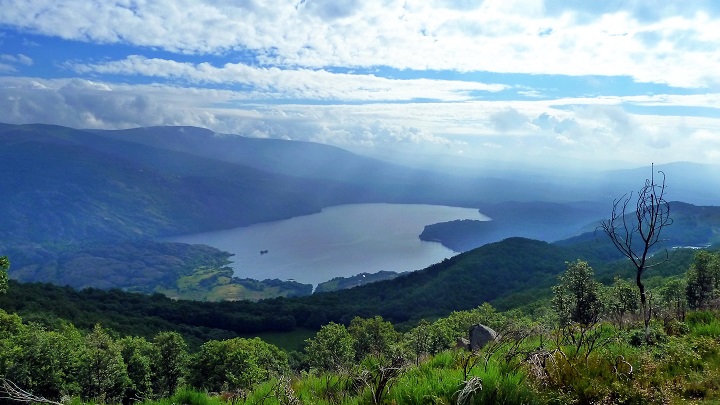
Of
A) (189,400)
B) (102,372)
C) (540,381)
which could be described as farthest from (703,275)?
(102,372)

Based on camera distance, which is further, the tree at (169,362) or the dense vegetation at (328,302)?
the dense vegetation at (328,302)

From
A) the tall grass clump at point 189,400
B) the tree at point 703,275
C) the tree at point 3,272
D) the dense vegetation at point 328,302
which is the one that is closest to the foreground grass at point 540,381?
the tall grass clump at point 189,400

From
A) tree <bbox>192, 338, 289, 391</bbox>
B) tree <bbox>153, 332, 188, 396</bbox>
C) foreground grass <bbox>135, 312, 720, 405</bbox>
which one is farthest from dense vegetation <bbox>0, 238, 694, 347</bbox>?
foreground grass <bbox>135, 312, 720, 405</bbox>

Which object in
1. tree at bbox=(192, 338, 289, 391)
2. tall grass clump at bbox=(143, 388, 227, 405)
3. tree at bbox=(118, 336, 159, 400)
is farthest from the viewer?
tree at bbox=(192, 338, 289, 391)

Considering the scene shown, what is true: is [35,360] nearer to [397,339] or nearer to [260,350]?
[260,350]

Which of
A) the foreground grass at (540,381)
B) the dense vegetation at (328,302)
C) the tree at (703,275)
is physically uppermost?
the foreground grass at (540,381)

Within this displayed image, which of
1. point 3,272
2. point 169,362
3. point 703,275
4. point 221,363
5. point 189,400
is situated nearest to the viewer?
point 189,400

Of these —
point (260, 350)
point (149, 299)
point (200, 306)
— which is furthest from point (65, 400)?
point (149, 299)

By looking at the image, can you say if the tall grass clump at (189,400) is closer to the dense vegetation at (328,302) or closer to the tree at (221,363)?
the tree at (221,363)

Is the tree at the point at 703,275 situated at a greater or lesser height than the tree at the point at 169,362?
greater

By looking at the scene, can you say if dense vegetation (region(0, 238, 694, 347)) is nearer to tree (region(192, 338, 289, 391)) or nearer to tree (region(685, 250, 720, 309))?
tree (region(192, 338, 289, 391))

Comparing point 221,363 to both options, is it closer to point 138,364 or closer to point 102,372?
point 138,364

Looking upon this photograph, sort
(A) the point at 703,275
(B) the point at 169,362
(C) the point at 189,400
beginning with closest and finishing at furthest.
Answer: (C) the point at 189,400 < (B) the point at 169,362 < (A) the point at 703,275

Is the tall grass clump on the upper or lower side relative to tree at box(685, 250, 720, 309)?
upper
